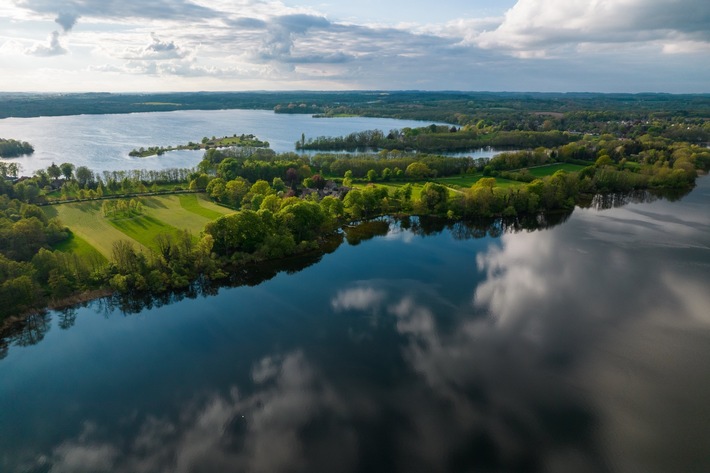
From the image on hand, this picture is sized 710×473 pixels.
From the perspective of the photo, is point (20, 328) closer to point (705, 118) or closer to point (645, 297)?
point (645, 297)

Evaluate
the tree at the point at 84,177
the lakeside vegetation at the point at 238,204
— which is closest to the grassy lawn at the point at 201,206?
the lakeside vegetation at the point at 238,204

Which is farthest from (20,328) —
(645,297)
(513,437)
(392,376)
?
(645,297)

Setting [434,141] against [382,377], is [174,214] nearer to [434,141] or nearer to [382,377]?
[382,377]

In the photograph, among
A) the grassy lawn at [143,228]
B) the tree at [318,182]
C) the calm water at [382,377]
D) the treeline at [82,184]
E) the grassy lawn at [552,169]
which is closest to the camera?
the calm water at [382,377]

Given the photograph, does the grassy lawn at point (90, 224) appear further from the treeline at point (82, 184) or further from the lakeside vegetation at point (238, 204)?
the treeline at point (82, 184)

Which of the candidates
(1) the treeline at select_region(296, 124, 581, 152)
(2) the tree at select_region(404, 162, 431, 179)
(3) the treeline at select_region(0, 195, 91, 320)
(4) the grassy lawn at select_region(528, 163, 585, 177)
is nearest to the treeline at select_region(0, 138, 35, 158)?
(1) the treeline at select_region(296, 124, 581, 152)

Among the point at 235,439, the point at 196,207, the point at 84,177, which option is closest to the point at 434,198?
the point at 196,207
